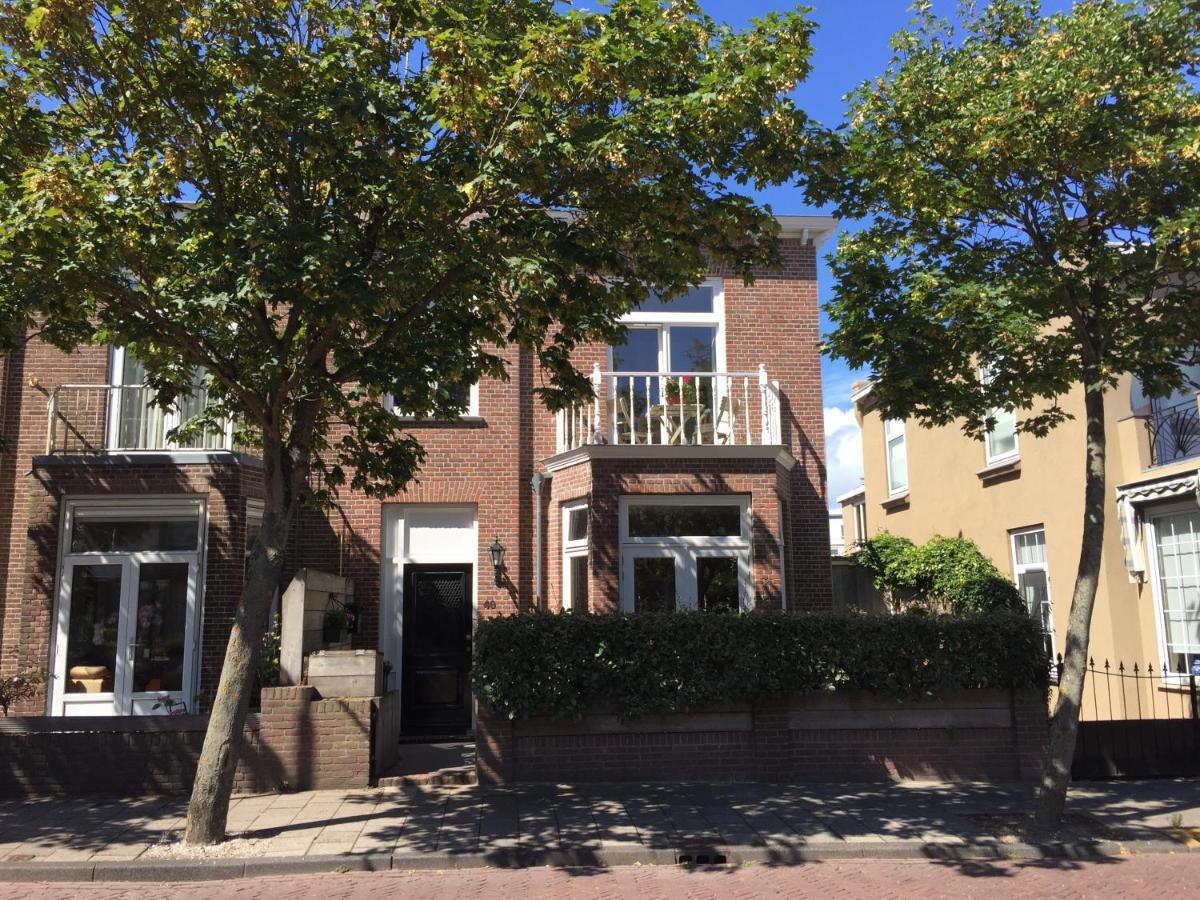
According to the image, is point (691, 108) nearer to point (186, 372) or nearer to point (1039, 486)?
point (186, 372)

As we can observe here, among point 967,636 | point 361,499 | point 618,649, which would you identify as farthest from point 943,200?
point 361,499

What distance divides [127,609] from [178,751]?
12.7ft

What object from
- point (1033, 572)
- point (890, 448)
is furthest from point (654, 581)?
point (890, 448)

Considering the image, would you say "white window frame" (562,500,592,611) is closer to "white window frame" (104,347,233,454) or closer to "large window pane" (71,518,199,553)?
"white window frame" (104,347,233,454)

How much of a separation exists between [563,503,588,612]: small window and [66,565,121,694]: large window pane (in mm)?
6028

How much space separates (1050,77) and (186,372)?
8624mm

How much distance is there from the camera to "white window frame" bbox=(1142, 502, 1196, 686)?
1313cm

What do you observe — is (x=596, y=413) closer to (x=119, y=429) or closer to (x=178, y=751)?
(x=178, y=751)

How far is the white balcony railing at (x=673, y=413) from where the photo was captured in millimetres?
12961

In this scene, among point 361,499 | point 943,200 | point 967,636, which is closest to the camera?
point 943,200

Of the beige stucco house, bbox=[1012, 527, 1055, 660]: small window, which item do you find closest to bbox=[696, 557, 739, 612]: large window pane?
the beige stucco house

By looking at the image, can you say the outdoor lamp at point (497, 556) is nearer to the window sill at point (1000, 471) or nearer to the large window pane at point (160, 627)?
the large window pane at point (160, 627)

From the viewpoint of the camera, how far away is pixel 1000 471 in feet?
54.5

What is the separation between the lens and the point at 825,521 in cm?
1409
